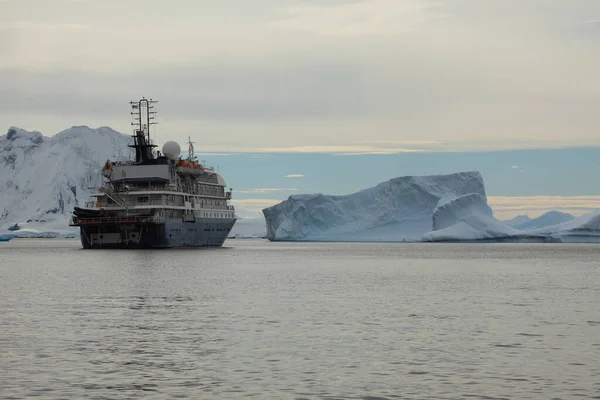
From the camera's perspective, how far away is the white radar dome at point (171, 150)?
4316 inches

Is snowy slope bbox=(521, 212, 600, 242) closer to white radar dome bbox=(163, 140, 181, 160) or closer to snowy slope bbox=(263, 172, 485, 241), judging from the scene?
snowy slope bbox=(263, 172, 485, 241)

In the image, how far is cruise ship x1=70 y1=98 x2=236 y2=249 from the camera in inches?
3782

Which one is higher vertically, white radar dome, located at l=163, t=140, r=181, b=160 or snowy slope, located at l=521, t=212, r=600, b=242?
white radar dome, located at l=163, t=140, r=181, b=160

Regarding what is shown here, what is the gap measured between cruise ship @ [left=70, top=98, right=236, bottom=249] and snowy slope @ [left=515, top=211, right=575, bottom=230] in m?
88.9

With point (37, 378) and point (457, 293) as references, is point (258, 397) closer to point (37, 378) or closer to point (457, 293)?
point (37, 378)

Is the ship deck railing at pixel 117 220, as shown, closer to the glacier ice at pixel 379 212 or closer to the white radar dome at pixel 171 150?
the white radar dome at pixel 171 150

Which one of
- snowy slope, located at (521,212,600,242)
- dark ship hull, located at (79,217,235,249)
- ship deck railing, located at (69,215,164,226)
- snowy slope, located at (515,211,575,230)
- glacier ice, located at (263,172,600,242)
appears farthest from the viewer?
snowy slope, located at (515,211,575,230)

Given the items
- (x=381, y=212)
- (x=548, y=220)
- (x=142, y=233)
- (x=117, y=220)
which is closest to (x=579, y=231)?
(x=381, y=212)

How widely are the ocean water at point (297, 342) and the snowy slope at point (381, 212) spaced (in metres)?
102

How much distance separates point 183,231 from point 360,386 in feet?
271

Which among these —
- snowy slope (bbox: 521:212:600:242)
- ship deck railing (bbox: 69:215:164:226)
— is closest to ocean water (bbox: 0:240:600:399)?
ship deck railing (bbox: 69:215:164:226)

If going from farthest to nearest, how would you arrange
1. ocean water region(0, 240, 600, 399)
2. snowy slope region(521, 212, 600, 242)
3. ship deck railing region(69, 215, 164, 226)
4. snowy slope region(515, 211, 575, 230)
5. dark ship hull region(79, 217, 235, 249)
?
snowy slope region(515, 211, 575, 230) < snowy slope region(521, 212, 600, 242) < dark ship hull region(79, 217, 235, 249) < ship deck railing region(69, 215, 164, 226) < ocean water region(0, 240, 600, 399)

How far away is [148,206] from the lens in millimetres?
96062

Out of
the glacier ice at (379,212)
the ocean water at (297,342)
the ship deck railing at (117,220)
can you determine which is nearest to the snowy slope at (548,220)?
the glacier ice at (379,212)
